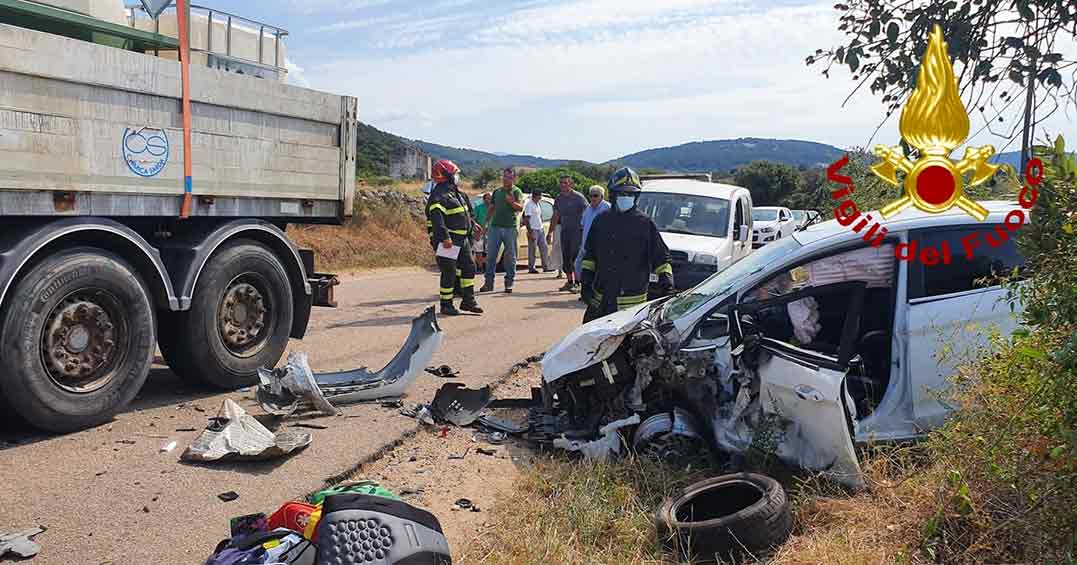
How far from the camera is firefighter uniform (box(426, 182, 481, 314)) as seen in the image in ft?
33.3

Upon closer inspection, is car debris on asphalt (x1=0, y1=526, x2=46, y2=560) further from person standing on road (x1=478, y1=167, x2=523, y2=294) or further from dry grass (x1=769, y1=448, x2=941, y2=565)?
person standing on road (x1=478, y1=167, x2=523, y2=294)

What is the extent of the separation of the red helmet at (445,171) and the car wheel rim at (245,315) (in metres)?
3.52

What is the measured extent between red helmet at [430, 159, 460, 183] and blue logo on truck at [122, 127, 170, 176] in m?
4.37

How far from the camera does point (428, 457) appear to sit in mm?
5520

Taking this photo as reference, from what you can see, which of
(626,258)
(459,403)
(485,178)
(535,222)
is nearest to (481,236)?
(535,222)

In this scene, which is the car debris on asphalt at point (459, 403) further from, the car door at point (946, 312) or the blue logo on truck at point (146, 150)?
the car door at point (946, 312)

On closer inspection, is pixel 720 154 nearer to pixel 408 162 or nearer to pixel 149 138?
pixel 408 162

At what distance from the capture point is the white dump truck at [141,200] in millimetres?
5113

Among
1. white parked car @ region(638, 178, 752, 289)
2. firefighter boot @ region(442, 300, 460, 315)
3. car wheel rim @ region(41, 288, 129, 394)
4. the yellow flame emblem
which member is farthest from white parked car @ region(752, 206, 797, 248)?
car wheel rim @ region(41, 288, 129, 394)

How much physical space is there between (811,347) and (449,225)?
5626mm

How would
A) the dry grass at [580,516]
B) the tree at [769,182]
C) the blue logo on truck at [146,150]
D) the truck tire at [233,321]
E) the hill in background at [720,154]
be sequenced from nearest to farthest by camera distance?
1. the dry grass at [580,516]
2. the blue logo on truck at [146,150]
3. the truck tire at [233,321]
4. the tree at [769,182]
5. the hill in background at [720,154]

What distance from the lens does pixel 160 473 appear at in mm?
4852

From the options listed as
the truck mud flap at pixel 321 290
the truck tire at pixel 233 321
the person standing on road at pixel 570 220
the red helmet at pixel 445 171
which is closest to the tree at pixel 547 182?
the person standing on road at pixel 570 220

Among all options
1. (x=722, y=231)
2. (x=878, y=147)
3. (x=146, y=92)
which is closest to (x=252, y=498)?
(x=146, y=92)
